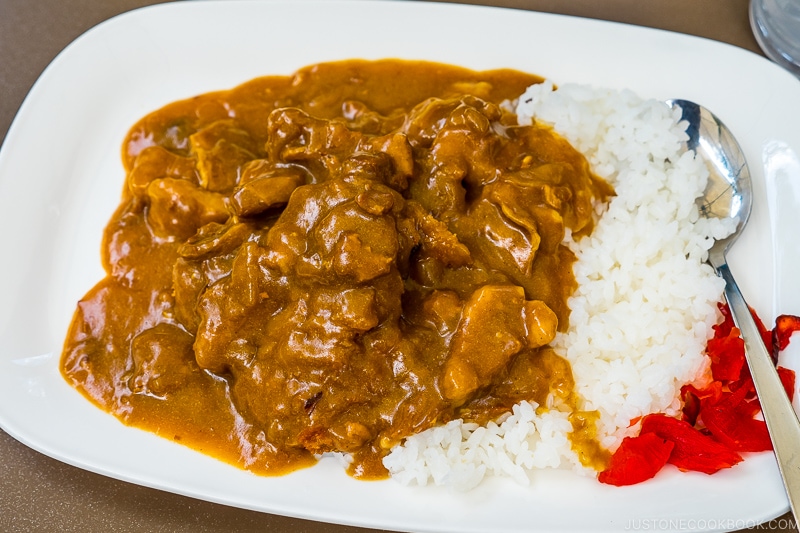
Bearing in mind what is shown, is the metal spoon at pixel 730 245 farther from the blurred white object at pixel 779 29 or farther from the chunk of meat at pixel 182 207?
the chunk of meat at pixel 182 207

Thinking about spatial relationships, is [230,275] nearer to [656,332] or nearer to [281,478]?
[281,478]

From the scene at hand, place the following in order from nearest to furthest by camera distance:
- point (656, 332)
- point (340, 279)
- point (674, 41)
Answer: point (340, 279), point (656, 332), point (674, 41)

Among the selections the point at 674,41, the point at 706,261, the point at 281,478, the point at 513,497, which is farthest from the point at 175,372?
the point at 674,41

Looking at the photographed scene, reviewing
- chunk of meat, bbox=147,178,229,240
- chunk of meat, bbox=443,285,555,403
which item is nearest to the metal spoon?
chunk of meat, bbox=443,285,555,403

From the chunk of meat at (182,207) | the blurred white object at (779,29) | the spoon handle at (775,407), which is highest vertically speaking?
the blurred white object at (779,29)

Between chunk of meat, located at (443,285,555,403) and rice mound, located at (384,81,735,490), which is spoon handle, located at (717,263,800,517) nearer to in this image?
rice mound, located at (384,81,735,490)

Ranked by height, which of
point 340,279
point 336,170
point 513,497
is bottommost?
point 513,497

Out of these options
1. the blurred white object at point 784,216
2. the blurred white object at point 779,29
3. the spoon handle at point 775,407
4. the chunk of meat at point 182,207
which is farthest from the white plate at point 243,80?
the blurred white object at point 779,29
